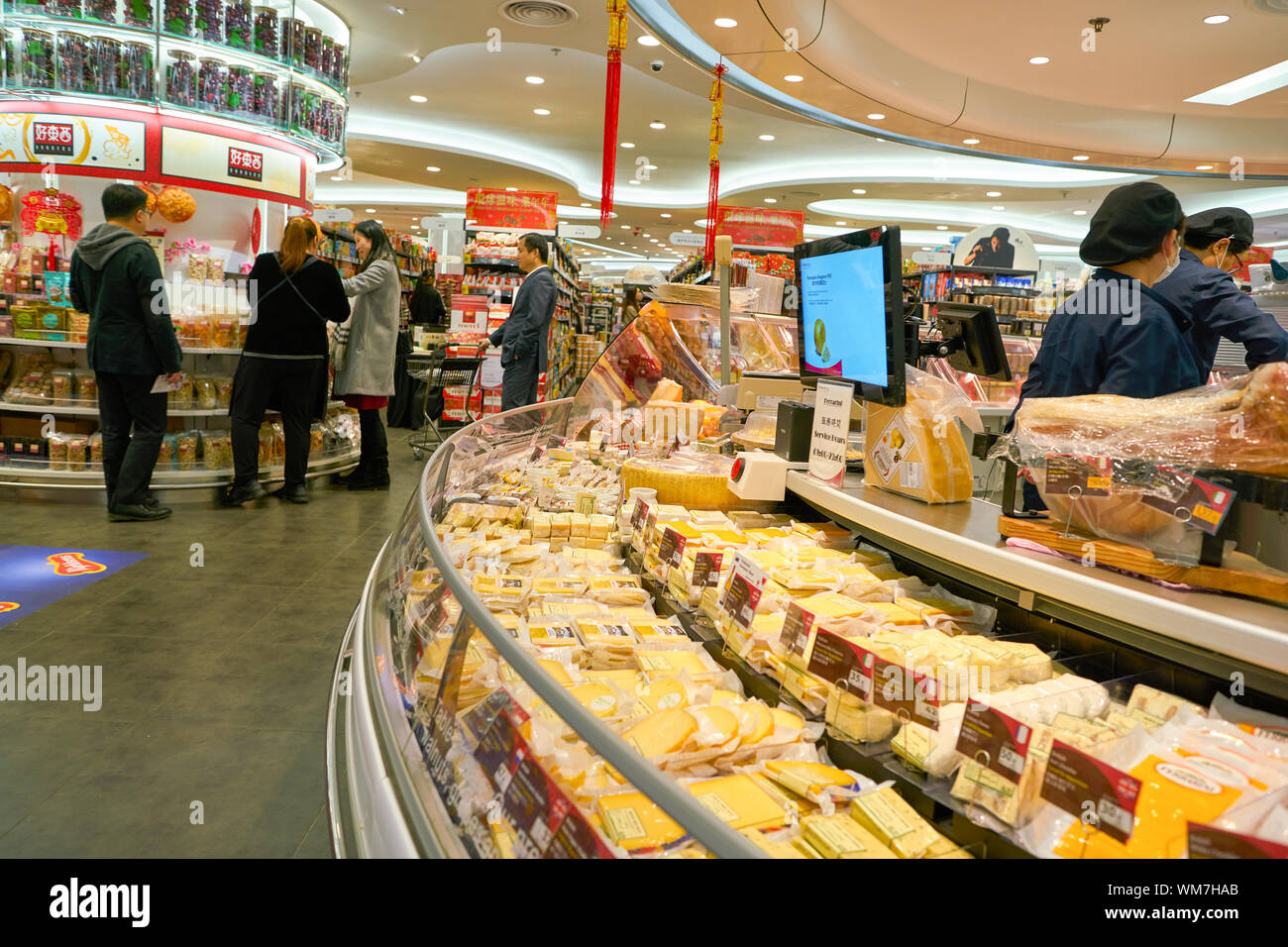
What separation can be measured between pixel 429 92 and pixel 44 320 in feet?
20.9

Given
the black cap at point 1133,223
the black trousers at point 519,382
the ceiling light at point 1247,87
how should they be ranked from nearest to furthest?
the black cap at point 1133,223 < the black trousers at point 519,382 < the ceiling light at point 1247,87

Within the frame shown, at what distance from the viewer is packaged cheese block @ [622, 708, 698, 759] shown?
1151 millimetres

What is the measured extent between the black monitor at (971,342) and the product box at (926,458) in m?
0.22

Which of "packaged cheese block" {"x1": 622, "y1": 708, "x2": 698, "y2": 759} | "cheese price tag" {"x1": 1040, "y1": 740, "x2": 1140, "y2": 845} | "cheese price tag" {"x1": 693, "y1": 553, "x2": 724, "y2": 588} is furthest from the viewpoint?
"cheese price tag" {"x1": 693, "y1": 553, "x2": 724, "y2": 588}

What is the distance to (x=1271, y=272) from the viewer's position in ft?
21.7

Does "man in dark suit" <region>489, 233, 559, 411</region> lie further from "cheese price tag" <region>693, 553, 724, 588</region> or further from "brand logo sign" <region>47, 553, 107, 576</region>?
"cheese price tag" <region>693, 553, 724, 588</region>

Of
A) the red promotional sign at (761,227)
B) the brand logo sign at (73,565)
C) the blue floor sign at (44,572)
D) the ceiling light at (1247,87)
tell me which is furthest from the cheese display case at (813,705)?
the red promotional sign at (761,227)

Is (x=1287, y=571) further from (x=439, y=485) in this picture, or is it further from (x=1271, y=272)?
(x=1271, y=272)

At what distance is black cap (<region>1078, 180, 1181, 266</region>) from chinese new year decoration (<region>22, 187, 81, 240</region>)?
255 inches

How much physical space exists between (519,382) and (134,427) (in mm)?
2670

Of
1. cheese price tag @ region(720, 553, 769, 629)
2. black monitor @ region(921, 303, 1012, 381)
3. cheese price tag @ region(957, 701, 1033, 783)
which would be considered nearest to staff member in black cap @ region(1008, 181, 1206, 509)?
black monitor @ region(921, 303, 1012, 381)

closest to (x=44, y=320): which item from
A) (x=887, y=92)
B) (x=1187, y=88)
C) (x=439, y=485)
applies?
(x=439, y=485)

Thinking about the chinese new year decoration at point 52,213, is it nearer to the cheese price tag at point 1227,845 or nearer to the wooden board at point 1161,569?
the wooden board at point 1161,569

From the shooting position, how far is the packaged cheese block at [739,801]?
103 centimetres
